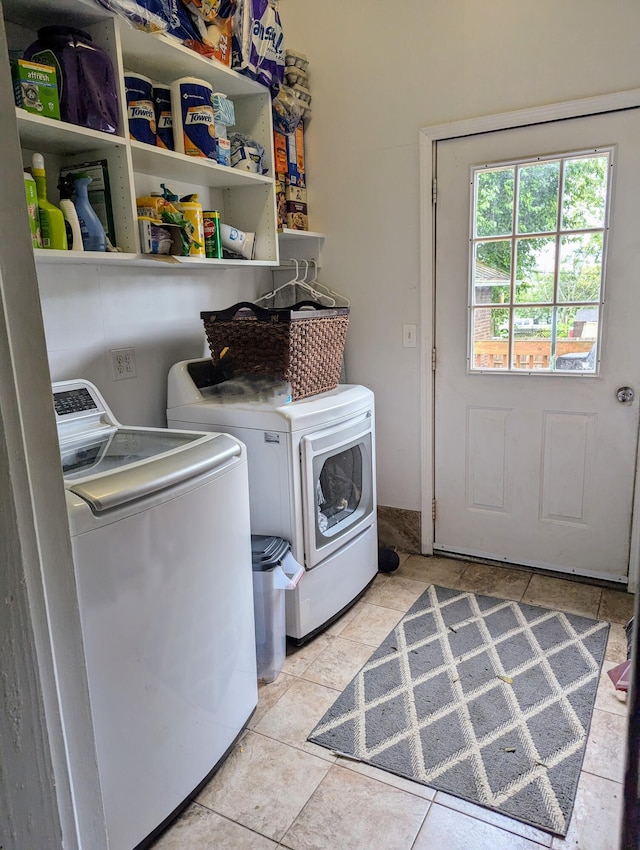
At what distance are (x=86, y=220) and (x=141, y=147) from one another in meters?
0.31

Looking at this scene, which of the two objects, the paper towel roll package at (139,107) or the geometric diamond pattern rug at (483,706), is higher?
the paper towel roll package at (139,107)

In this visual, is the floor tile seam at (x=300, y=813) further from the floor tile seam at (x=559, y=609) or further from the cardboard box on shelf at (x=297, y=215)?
the cardboard box on shelf at (x=297, y=215)

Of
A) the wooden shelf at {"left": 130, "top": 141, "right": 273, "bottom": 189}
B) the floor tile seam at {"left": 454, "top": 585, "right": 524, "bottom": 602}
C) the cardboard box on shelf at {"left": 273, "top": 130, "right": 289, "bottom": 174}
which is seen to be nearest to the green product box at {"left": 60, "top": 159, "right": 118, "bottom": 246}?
the wooden shelf at {"left": 130, "top": 141, "right": 273, "bottom": 189}

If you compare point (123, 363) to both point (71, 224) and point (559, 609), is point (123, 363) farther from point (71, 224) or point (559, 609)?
point (559, 609)

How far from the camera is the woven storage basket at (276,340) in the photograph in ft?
7.11

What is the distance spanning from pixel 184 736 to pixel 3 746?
1.03 meters

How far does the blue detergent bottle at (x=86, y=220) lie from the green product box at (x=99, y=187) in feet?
0.12

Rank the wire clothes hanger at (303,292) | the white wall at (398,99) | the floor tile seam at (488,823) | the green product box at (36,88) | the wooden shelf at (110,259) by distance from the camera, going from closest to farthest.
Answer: the floor tile seam at (488,823), the green product box at (36,88), the wooden shelf at (110,259), the white wall at (398,99), the wire clothes hanger at (303,292)

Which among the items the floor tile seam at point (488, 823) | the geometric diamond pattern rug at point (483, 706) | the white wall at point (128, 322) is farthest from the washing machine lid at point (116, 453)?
the floor tile seam at point (488, 823)

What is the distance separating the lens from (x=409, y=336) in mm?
2852

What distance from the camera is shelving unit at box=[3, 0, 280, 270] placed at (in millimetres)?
1678

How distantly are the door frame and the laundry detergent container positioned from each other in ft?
3.48

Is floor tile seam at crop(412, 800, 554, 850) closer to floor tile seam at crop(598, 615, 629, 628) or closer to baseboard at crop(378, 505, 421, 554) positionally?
floor tile seam at crop(598, 615, 629, 628)

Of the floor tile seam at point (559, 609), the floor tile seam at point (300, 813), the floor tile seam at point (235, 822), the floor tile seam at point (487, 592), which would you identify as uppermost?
the floor tile seam at point (559, 609)
